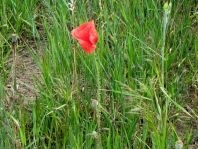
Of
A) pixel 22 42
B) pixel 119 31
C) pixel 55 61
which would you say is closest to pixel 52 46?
pixel 55 61

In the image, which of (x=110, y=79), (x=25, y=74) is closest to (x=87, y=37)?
(x=110, y=79)

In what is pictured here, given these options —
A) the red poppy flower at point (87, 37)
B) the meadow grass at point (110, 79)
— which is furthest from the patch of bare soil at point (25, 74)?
the red poppy flower at point (87, 37)

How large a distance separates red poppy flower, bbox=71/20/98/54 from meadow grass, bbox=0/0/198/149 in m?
0.13

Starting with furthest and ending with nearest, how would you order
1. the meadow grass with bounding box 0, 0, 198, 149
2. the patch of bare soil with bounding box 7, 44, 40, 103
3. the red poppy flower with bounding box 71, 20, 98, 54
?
the patch of bare soil with bounding box 7, 44, 40, 103 < the meadow grass with bounding box 0, 0, 198, 149 < the red poppy flower with bounding box 71, 20, 98, 54

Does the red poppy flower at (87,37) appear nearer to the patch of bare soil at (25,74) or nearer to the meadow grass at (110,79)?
the meadow grass at (110,79)

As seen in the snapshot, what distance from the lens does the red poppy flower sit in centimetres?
149

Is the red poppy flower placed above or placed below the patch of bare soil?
above

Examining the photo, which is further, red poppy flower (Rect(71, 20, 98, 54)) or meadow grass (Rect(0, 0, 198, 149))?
meadow grass (Rect(0, 0, 198, 149))

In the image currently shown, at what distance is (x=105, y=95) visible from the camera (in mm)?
2006

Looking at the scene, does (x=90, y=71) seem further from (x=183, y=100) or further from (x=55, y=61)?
(x=183, y=100)

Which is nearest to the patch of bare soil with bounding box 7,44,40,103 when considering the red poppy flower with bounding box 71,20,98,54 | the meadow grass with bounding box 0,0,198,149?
the meadow grass with bounding box 0,0,198,149

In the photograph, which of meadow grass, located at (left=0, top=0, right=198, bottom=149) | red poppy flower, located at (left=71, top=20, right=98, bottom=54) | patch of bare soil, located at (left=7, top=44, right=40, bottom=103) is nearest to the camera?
red poppy flower, located at (left=71, top=20, right=98, bottom=54)

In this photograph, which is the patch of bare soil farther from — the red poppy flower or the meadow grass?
the red poppy flower

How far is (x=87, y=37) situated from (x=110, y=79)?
0.55m
